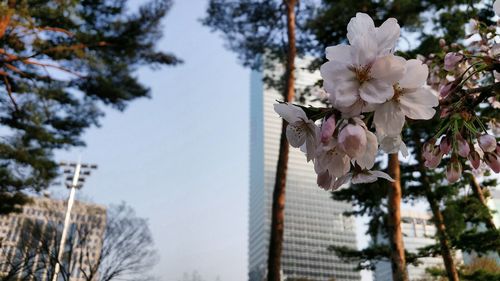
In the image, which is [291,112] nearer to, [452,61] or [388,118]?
[388,118]

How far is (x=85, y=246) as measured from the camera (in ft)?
37.6

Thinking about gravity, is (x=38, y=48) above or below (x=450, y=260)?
above

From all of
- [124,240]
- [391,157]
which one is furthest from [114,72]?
[391,157]

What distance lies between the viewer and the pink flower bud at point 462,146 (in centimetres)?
94

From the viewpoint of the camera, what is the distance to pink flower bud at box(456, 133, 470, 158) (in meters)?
0.94

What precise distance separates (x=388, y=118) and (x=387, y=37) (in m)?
0.14

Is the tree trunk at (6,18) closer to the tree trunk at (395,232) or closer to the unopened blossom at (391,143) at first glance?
the tree trunk at (395,232)

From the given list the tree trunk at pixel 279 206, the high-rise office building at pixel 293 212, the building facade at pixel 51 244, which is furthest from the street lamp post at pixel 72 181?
the high-rise office building at pixel 293 212

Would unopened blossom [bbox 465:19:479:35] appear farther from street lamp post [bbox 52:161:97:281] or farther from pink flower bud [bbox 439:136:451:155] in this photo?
street lamp post [bbox 52:161:97:281]

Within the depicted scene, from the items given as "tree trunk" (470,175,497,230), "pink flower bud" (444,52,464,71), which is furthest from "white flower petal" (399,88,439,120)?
"tree trunk" (470,175,497,230)

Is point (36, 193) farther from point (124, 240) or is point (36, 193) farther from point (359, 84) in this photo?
point (359, 84)

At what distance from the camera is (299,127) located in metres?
0.80

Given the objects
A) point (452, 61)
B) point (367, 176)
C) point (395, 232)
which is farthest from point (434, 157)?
point (395, 232)

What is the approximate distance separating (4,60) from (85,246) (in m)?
Result: 5.62
